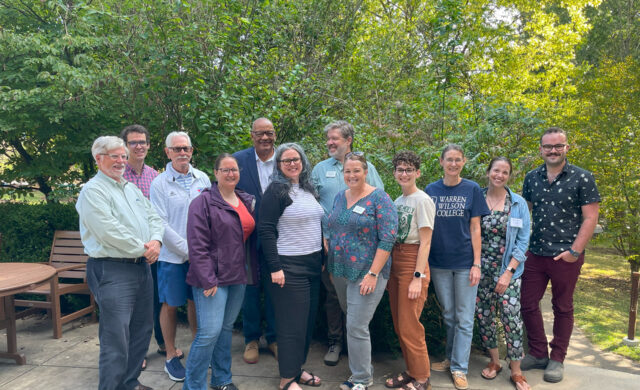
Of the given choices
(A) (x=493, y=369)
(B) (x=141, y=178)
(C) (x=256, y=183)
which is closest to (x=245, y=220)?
(C) (x=256, y=183)

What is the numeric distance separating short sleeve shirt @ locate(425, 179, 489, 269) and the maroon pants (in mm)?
847

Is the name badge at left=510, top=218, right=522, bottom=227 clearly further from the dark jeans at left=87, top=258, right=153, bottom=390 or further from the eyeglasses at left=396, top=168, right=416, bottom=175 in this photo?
the dark jeans at left=87, top=258, right=153, bottom=390

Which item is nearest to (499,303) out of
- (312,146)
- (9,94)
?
(312,146)

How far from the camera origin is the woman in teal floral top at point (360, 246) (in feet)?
9.99

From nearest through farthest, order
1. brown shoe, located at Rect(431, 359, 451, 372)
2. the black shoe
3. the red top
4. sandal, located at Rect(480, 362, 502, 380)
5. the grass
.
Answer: the red top, the black shoe, sandal, located at Rect(480, 362, 502, 380), brown shoe, located at Rect(431, 359, 451, 372), the grass

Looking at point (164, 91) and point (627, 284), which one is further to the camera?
point (627, 284)

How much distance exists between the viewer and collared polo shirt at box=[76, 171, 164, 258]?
2.71 metres

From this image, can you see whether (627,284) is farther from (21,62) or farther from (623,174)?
(21,62)

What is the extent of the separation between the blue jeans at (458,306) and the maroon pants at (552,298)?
700 millimetres

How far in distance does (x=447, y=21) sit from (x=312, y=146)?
6.95ft

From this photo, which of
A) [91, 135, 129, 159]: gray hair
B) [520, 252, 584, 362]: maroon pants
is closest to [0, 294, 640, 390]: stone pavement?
[520, 252, 584, 362]: maroon pants

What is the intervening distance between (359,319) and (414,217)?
89 cm

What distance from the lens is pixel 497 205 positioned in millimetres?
3514

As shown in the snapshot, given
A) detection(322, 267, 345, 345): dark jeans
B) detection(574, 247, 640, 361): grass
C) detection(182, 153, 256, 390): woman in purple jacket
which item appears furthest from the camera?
detection(574, 247, 640, 361): grass
